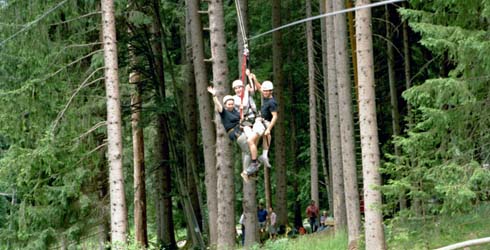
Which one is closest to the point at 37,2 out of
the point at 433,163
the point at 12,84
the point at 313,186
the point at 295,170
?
the point at 12,84

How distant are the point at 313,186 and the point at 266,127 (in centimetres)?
1478

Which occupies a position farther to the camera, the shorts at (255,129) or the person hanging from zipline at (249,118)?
the shorts at (255,129)

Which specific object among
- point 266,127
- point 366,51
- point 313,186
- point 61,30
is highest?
point 61,30

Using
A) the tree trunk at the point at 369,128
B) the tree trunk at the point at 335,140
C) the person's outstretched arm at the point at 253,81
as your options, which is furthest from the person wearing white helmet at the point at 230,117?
the tree trunk at the point at 335,140

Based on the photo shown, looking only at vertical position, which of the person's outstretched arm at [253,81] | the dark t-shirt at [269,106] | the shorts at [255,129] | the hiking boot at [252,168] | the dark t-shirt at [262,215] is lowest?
the dark t-shirt at [262,215]

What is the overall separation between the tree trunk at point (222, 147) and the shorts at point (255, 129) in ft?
12.2

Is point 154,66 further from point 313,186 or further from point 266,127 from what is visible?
point 266,127

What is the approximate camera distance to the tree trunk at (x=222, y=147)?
16.8m

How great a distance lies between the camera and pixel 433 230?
14.0 metres

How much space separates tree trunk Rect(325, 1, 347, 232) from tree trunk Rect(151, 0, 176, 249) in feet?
17.5

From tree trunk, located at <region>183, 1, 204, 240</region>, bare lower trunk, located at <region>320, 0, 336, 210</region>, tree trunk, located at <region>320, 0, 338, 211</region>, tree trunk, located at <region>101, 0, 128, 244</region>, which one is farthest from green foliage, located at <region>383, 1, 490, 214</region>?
tree trunk, located at <region>183, 1, 204, 240</region>

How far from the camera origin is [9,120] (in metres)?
17.7

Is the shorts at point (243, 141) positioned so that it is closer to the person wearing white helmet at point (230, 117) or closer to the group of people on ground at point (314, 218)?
the person wearing white helmet at point (230, 117)

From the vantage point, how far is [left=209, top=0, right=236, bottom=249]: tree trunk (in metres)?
16.8
